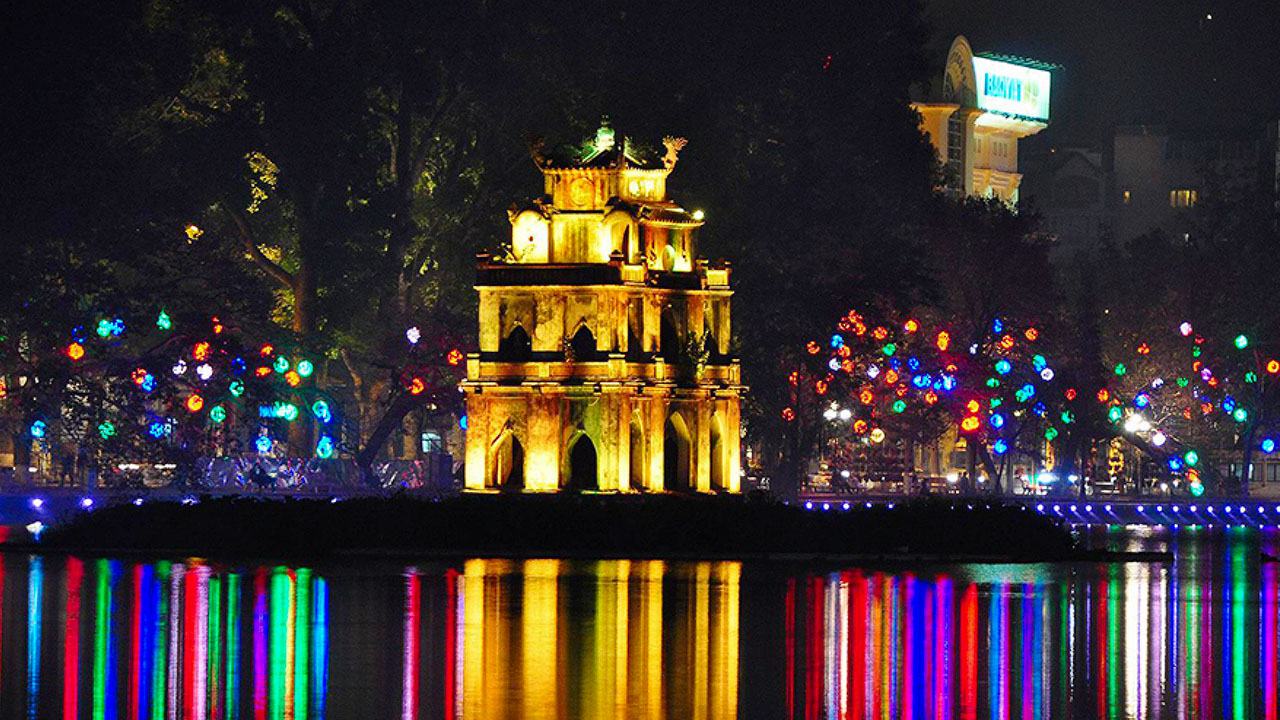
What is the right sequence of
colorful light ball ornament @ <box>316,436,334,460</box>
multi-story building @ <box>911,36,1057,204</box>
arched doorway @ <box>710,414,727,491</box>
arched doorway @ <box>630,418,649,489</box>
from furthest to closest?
multi-story building @ <box>911,36,1057,204</box> < colorful light ball ornament @ <box>316,436,334,460</box> < arched doorway @ <box>710,414,727,491</box> < arched doorway @ <box>630,418,649,489</box>

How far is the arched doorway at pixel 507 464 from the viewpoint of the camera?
6022cm

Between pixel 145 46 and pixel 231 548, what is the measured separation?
31.8 meters

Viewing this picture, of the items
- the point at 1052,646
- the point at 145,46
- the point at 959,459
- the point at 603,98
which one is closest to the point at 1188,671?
the point at 1052,646

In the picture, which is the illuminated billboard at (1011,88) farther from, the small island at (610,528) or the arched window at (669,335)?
the small island at (610,528)

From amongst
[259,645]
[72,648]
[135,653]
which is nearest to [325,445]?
[259,645]

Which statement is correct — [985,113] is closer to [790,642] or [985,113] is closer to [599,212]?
[599,212]

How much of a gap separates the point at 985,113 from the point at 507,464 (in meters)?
98.0

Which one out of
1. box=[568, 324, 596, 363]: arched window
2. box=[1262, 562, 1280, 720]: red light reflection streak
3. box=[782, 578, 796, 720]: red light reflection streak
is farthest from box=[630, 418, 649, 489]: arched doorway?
box=[1262, 562, 1280, 720]: red light reflection streak

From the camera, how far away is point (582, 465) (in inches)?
2384

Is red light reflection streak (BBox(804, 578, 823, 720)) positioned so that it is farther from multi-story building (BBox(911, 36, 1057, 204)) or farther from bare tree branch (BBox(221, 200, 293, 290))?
multi-story building (BBox(911, 36, 1057, 204))

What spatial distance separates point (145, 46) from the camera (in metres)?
83.3

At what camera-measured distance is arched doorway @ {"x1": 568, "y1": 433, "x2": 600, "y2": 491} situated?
198 feet

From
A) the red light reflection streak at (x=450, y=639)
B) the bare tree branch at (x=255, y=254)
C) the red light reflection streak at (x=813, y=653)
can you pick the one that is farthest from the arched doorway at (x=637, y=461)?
the bare tree branch at (x=255, y=254)

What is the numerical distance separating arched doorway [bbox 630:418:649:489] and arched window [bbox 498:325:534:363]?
2485 millimetres
